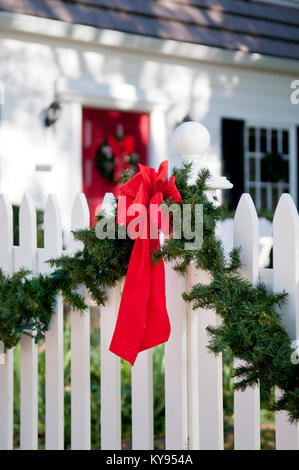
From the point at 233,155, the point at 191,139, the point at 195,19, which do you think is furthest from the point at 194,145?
the point at 233,155

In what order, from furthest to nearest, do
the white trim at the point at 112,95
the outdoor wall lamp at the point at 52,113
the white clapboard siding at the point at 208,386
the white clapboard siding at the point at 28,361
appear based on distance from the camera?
the white trim at the point at 112,95
the outdoor wall lamp at the point at 52,113
the white clapboard siding at the point at 28,361
the white clapboard siding at the point at 208,386

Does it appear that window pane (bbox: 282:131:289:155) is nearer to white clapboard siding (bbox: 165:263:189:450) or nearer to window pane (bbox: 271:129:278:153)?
window pane (bbox: 271:129:278:153)

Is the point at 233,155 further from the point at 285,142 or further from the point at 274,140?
the point at 285,142

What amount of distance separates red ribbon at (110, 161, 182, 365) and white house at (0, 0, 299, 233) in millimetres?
4618

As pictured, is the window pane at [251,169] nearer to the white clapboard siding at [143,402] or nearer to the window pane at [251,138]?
the window pane at [251,138]

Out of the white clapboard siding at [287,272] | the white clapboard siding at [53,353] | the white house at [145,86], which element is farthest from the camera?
the white house at [145,86]

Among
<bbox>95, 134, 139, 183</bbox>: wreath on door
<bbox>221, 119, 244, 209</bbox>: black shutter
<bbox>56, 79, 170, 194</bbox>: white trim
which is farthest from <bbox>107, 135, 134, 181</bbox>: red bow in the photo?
<bbox>221, 119, 244, 209</bbox>: black shutter

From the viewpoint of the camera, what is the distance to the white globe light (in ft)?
7.16

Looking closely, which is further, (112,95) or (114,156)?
(114,156)

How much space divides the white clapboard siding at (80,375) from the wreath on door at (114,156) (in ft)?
15.3

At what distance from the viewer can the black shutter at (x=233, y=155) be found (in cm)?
794

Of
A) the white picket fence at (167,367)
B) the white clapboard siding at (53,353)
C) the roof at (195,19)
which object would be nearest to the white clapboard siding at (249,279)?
the white picket fence at (167,367)

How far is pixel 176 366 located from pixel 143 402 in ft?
0.70

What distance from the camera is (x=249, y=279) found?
76.1 inches
